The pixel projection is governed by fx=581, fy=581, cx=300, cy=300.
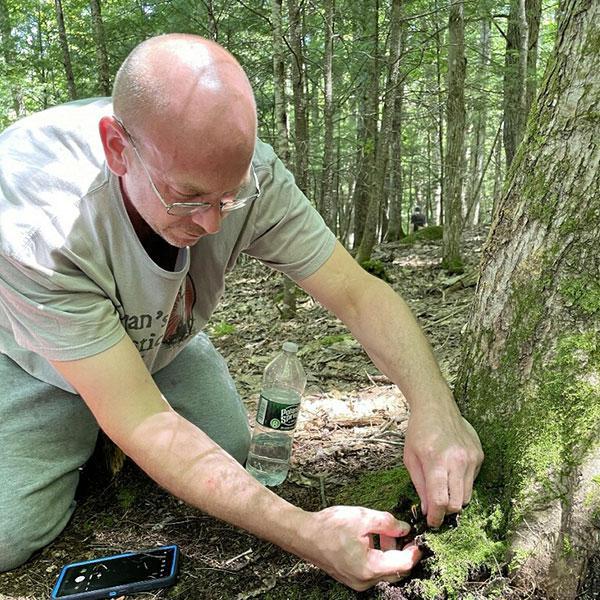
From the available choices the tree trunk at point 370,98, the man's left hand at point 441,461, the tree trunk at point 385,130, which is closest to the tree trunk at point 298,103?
the tree trunk at point 370,98

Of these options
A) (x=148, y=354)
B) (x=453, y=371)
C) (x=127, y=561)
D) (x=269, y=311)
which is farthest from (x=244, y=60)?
(x=127, y=561)

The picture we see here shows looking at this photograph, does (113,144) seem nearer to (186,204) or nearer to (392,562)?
(186,204)

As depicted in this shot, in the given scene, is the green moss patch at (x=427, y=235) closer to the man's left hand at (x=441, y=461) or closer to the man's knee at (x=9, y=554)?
the man's left hand at (x=441, y=461)

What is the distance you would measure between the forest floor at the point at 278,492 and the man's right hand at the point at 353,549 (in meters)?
0.09

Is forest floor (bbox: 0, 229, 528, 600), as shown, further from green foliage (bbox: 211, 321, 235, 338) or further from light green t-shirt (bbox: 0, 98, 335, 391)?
green foliage (bbox: 211, 321, 235, 338)

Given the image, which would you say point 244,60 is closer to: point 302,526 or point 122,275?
point 122,275

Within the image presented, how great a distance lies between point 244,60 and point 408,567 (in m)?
→ 9.98

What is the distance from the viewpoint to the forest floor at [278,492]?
2.27 m

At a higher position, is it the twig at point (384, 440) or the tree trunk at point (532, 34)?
the tree trunk at point (532, 34)

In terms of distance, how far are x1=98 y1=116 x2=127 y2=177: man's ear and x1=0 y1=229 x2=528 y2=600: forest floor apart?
1.62 meters

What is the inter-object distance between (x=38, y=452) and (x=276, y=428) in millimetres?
1201

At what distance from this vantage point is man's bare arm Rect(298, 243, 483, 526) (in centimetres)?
201

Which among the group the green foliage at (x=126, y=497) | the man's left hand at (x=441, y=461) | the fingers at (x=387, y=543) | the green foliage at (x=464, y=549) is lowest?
the green foliage at (x=126, y=497)

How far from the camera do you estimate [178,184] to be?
1.97 m
